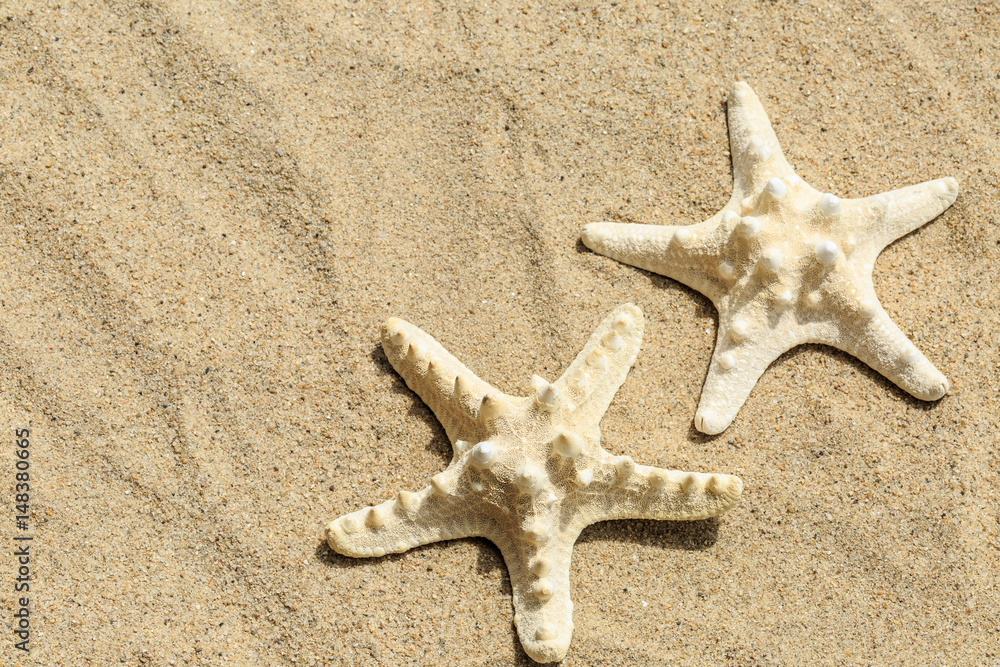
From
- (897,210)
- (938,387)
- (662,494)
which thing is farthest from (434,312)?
(938,387)

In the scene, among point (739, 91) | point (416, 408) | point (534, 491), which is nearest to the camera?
point (534, 491)

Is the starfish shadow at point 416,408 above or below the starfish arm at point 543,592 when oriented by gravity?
above

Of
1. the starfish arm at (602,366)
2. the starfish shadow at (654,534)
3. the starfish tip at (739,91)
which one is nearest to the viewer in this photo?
the starfish arm at (602,366)

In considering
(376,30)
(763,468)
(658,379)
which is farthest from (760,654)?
(376,30)

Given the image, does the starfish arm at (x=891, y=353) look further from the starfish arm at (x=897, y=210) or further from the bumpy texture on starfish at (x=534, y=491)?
the bumpy texture on starfish at (x=534, y=491)

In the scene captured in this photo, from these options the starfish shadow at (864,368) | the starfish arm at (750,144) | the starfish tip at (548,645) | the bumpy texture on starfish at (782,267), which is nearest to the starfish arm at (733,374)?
the bumpy texture on starfish at (782,267)

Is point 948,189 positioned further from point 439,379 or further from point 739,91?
point 439,379

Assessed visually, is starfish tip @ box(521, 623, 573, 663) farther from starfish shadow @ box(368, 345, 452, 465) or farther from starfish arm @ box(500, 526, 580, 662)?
starfish shadow @ box(368, 345, 452, 465)
